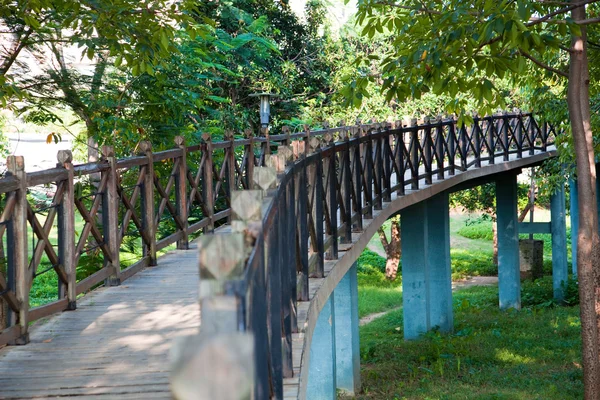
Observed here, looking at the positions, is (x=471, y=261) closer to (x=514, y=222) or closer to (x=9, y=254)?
(x=514, y=222)

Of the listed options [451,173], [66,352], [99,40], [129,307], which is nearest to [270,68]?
[451,173]

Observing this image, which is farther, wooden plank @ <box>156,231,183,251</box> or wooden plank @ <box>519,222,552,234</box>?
wooden plank @ <box>519,222,552,234</box>

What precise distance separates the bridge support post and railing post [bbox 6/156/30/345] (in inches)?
474

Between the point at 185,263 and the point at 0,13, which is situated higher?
the point at 0,13

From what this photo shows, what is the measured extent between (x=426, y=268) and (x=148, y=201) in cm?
1001

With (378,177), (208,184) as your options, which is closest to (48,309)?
(208,184)

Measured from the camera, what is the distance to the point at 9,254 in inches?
197

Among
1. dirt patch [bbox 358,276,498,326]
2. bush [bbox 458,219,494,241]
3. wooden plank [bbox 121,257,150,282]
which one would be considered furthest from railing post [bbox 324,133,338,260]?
bush [bbox 458,219,494,241]

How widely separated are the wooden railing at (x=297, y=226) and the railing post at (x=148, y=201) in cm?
157

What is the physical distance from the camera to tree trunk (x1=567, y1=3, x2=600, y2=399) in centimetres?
904

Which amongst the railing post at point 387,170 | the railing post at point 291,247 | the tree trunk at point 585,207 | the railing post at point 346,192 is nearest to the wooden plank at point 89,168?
the railing post at point 291,247

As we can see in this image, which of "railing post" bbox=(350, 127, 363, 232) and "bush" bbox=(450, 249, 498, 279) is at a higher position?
"railing post" bbox=(350, 127, 363, 232)

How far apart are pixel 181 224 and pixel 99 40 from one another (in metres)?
2.28

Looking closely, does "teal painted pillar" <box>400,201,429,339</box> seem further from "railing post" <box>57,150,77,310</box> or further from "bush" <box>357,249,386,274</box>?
"railing post" <box>57,150,77,310</box>
